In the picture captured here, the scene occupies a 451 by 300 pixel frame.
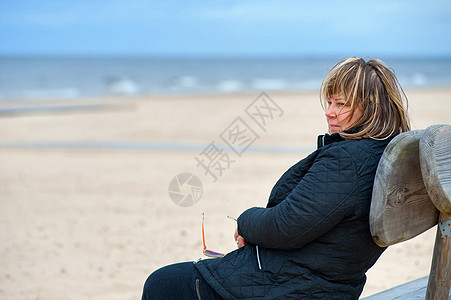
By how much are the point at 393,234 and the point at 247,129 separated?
1190 centimetres

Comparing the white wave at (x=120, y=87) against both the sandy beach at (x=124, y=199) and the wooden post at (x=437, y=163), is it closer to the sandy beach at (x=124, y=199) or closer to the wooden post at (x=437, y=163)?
the sandy beach at (x=124, y=199)

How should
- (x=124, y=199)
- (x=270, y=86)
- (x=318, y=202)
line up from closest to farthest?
(x=318, y=202) → (x=124, y=199) → (x=270, y=86)

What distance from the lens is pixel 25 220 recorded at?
5.97 meters

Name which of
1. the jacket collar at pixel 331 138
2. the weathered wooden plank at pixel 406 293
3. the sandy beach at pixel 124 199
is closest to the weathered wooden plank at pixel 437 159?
the jacket collar at pixel 331 138

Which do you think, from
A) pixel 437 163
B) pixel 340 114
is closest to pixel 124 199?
pixel 340 114

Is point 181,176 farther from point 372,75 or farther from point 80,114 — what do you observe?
point 80,114

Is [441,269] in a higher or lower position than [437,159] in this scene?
lower

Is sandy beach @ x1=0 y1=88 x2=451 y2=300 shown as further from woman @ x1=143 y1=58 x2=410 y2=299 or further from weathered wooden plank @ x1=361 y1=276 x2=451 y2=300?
woman @ x1=143 y1=58 x2=410 y2=299

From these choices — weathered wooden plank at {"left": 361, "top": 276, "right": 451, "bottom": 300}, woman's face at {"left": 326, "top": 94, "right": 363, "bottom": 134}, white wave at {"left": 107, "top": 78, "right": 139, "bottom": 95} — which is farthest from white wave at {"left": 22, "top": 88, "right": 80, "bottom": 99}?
woman's face at {"left": 326, "top": 94, "right": 363, "bottom": 134}

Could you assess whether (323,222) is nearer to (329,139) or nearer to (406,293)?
(329,139)

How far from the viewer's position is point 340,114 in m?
1.89

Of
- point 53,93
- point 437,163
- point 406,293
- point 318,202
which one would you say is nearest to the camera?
point 437,163

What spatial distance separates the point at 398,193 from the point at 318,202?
0.82ft

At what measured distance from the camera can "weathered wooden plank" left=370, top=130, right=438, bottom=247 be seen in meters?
1.59
